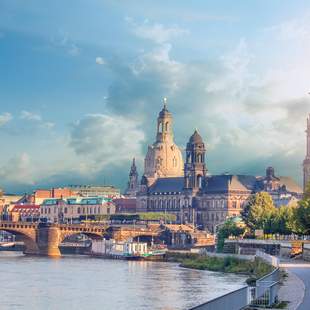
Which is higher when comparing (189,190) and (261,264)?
(189,190)

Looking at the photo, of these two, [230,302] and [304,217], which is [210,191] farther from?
[230,302]

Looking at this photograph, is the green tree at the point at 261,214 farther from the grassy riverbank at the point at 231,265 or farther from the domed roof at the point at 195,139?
the domed roof at the point at 195,139

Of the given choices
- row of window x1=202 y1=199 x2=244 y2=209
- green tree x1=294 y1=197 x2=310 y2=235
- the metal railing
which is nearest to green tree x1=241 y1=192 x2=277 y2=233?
green tree x1=294 y1=197 x2=310 y2=235

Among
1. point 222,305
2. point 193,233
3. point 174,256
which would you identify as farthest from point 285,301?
point 193,233

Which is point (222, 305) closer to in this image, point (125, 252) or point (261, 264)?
point (261, 264)

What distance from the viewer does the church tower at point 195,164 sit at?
577 ft

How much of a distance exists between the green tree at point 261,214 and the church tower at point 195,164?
2205 inches

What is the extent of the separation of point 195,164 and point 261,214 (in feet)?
233

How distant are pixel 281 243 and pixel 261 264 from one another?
1814 cm

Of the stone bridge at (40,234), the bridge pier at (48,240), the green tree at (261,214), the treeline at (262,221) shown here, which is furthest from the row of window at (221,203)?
the treeline at (262,221)

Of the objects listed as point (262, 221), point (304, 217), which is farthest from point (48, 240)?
point (304, 217)

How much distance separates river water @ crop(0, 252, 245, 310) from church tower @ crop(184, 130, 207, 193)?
100558 mm

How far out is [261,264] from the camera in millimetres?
57312

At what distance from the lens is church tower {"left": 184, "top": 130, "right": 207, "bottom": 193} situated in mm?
176000
